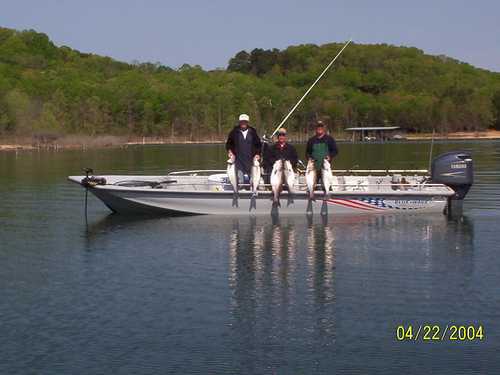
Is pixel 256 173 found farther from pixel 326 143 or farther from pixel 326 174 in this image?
pixel 326 143

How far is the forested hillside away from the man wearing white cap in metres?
95.4

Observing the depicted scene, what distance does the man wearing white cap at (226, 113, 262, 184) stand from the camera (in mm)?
20656

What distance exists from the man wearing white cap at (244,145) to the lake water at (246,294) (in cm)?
140

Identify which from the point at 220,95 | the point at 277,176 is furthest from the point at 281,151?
the point at 220,95

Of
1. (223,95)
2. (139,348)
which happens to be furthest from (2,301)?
(223,95)

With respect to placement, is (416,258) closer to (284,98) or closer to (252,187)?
(252,187)

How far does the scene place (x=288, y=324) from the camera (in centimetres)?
1173

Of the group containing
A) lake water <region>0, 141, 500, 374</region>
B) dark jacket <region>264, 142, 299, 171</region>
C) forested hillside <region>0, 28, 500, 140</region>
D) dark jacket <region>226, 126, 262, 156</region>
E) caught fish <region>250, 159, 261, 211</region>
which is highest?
forested hillside <region>0, 28, 500, 140</region>

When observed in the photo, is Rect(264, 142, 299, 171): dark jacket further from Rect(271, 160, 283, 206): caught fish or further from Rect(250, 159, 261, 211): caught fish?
Rect(250, 159, 261, 211): caught fish

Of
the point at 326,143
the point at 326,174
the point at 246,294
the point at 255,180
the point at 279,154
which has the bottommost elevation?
the point at 246,294

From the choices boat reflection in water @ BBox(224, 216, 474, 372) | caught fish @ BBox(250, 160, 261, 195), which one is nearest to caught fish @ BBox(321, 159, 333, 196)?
boat reflection in water @ BBox(224, 216, 474, 372)

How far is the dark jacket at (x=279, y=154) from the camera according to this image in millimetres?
20719

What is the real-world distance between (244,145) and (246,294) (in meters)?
7.80

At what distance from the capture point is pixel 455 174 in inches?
839
